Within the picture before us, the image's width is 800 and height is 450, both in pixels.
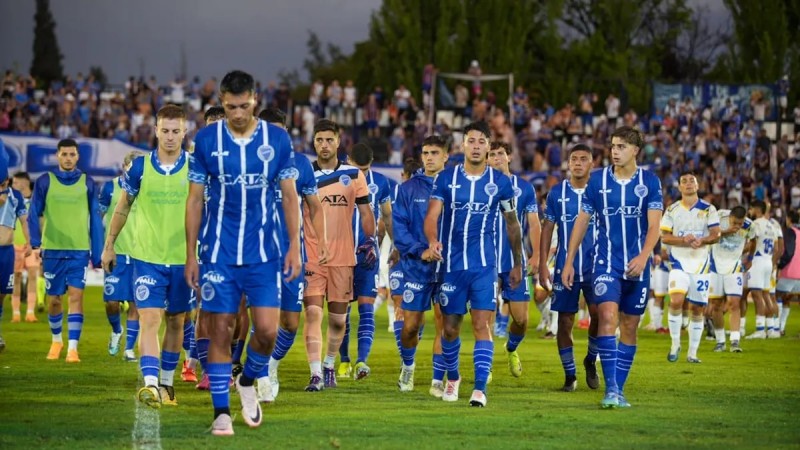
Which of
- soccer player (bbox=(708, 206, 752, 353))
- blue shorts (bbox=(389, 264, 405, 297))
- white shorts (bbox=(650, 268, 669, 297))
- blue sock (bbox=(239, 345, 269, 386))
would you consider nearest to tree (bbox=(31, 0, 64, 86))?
white shorts (bbox=(650, 268, 669, 297))

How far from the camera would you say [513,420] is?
11.0 metres

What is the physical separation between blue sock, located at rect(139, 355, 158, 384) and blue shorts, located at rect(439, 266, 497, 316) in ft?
8.47

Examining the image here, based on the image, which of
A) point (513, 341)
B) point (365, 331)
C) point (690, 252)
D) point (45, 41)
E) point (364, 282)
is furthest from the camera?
point (45, 41)

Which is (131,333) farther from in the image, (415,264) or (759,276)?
(759,276)

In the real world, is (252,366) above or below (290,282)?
below

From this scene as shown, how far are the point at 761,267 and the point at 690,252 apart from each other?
214 inches

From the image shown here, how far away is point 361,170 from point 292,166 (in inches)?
174

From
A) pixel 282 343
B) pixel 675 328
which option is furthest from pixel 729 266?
pixel 282 343

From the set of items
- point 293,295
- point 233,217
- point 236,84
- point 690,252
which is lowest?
point 690,252

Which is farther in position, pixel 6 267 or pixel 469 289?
pixel 6 267

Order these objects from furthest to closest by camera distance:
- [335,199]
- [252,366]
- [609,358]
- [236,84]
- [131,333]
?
1. [131,333]
2. [335,199]
3. [609,358]
4. [252,366]
5. [236,84]

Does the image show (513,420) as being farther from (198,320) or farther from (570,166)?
(570,166)

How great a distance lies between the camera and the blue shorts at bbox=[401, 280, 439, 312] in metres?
12.9

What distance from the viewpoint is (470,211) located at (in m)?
12.0
